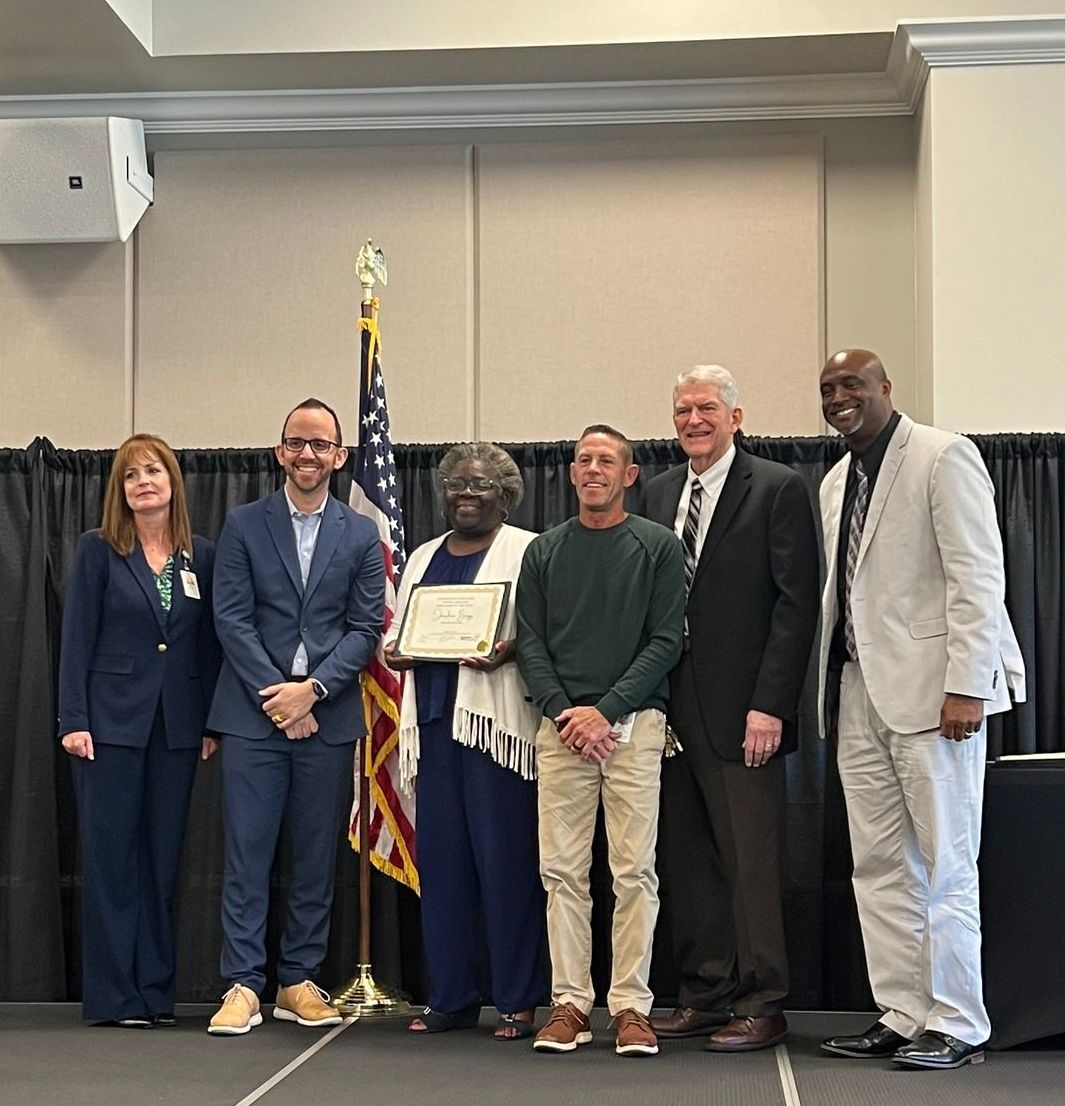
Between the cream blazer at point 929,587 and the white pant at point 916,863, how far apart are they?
11 cm

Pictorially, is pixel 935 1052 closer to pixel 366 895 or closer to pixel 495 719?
pixel 495 719

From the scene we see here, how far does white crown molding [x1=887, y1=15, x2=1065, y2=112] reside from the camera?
4871mm

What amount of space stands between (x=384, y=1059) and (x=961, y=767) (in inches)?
63.9

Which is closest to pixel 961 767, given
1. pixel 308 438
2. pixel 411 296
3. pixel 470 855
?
pixel 470 855

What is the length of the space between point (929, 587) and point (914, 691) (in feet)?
0.88

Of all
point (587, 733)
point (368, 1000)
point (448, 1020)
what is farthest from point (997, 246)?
point (368, 1000)

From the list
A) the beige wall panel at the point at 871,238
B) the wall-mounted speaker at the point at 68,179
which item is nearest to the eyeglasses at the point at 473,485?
the beige wall panel at the point at 871,238

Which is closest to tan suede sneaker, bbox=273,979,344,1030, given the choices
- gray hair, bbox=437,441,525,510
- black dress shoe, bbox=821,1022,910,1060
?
black dress shoe, bbox=821,1022,910,1060

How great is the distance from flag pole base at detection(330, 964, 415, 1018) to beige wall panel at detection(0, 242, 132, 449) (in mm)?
2211

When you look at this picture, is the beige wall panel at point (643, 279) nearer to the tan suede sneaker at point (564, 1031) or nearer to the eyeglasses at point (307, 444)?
the eyeglasses at point (307, 444)

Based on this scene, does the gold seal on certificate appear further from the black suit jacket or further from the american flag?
the black suit jacket

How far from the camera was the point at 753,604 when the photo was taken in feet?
13.1

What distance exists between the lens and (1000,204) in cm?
495

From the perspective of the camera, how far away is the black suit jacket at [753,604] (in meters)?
3.93
